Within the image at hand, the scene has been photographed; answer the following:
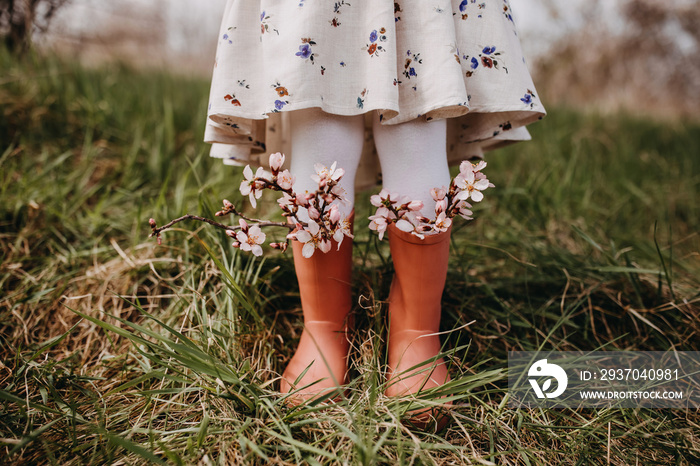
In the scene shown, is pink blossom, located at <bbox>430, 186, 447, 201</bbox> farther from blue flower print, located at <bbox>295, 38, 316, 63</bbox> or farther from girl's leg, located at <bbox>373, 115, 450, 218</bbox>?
blue flower print, located at <bbox>295, 38, 316, 63</bbox>

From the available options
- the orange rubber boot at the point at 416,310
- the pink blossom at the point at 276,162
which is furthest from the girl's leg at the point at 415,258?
the pink blossom at the point at 276,162

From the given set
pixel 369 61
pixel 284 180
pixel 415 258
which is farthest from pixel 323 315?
pixel 369 61

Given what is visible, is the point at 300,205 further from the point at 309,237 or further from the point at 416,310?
the point at 416,310

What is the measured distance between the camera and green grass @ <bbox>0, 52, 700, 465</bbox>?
64 cm

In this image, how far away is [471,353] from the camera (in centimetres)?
87

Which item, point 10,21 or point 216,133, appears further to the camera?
point 10,21

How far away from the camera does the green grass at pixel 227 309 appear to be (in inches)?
25.2

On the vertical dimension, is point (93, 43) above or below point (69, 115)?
above

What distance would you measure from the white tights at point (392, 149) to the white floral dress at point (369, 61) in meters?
0.04

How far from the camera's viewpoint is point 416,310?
763 mm

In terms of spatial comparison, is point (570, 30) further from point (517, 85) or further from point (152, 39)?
point (517, 85)

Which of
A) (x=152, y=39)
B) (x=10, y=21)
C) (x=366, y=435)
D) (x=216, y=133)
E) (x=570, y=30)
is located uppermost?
(x=570, y=30)

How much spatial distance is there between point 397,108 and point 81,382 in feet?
2.61

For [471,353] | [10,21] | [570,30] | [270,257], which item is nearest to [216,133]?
[270,257]
